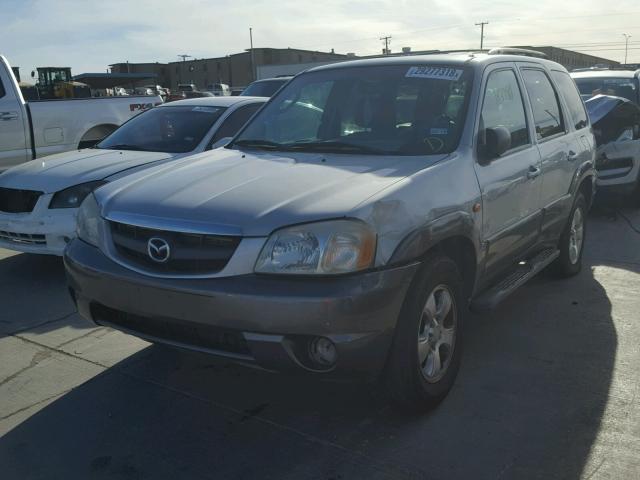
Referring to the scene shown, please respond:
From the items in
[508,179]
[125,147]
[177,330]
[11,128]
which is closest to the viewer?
[177,330]

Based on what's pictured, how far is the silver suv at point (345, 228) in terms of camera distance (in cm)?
289

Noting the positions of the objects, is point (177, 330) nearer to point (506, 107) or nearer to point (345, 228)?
point (345, 228)

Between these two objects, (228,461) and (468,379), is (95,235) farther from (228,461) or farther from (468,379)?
(468,379)

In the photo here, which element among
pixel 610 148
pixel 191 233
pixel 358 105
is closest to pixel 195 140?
pixel 358 105

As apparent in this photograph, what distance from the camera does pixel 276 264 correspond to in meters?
2.89

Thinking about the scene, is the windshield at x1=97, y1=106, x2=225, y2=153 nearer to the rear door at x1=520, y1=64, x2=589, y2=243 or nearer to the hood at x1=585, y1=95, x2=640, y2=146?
the rear door at x1=520, y1=64, x2=589, y2=243

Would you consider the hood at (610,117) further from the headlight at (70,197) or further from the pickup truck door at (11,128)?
the pickup truck door at (11,128)

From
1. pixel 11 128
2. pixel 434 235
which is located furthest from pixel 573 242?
pixel 11 128

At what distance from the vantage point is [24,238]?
19.5 ft

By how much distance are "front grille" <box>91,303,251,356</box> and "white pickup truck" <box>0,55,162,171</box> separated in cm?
602

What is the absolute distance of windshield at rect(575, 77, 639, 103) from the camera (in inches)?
392

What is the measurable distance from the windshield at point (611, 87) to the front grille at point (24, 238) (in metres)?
7.93

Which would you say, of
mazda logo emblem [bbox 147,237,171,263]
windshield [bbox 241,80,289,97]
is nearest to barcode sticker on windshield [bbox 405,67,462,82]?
mazda logo emblem [bbox 147,237,171,263]

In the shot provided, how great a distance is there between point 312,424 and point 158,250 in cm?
118
